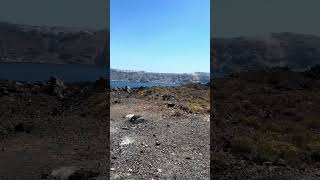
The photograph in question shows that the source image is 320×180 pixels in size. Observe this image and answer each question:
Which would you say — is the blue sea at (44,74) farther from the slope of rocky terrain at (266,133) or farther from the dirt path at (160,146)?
the dirt path at (160,146)

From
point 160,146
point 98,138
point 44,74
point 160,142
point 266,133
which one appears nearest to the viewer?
point 160,146

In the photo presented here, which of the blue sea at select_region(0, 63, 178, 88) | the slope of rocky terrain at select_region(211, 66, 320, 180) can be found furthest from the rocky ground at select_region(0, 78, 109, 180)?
the blue sea at select_region(0, 63, 178, 88)

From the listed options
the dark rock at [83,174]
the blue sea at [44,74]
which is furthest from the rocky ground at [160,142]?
the blue sea at [44,74]

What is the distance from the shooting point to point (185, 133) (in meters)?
21.2

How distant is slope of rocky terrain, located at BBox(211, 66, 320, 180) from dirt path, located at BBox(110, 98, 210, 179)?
0.75m

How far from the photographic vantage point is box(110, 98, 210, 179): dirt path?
14.1m

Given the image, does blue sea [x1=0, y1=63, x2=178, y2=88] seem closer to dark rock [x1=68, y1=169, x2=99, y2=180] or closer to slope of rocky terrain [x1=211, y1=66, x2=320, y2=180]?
slope of rocky terrain [x1=211, y1=66, x2=320, y2=180]

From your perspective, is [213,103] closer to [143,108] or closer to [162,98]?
[162,98]

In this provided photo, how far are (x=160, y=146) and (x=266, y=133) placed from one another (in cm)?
894

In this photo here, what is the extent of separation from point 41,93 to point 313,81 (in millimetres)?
34076

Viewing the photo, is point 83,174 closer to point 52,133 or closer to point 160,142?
point 160,142

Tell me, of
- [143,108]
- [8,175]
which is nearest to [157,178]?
[8,175]

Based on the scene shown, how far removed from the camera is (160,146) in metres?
18.0

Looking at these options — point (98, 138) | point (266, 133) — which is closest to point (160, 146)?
point (98, 138)
